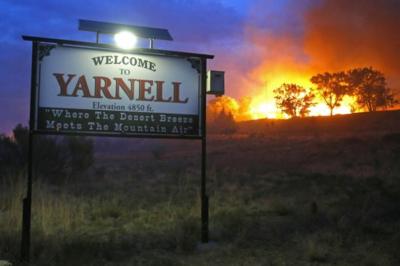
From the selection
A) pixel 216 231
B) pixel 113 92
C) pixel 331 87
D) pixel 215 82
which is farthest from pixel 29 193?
pixel 331 87

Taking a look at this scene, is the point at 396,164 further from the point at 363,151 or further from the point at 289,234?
the point at 289,234

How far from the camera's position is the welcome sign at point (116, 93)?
7.66 m

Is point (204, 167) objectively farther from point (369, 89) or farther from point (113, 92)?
point (369, 89)

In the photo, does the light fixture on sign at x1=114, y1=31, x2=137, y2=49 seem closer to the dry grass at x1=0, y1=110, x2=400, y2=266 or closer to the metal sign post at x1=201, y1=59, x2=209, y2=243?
the metal sign post at x1=201, y1=59, x2=209, y2=243

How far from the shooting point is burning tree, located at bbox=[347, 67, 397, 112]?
258 ft

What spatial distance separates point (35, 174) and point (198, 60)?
12311mm

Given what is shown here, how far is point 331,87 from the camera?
8281cm

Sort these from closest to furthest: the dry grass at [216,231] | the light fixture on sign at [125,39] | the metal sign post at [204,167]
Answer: the dry grass at [216,231], the metal sign post at [204,167], the light fixture on sign at [125,39]

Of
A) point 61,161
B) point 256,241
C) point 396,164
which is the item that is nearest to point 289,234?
point 256,241

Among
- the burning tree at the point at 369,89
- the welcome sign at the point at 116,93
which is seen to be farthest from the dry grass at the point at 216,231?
the burning tree at the point at 369,89

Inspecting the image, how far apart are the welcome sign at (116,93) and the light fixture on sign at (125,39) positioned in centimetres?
28

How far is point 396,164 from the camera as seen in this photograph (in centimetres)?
3080

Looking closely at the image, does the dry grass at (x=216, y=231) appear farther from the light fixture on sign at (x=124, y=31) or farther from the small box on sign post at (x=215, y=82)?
the light fixture on sign at (x=124, y=31)

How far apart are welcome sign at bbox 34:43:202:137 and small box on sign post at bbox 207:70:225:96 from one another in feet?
0.64
